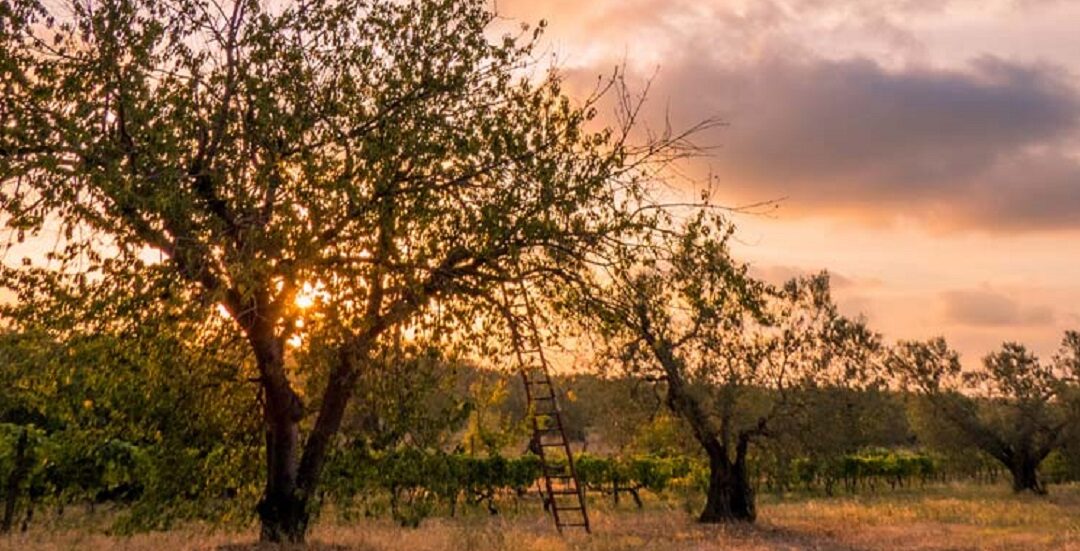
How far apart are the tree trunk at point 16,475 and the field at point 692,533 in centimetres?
79

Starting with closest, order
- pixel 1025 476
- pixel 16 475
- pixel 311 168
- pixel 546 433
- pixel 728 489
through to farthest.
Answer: pixel 311 168
pixel 16 475
pixel 546 433
pixel 728 489
pixel 1025 476

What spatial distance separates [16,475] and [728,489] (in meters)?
21.8

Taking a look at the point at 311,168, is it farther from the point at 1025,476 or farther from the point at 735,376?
the point at 1025,476

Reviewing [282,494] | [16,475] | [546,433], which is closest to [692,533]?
[546,433]

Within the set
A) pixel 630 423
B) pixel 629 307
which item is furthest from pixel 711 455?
pixel 629 307

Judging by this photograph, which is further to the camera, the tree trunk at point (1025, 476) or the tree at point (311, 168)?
the tree trunk at point (1025, 476)

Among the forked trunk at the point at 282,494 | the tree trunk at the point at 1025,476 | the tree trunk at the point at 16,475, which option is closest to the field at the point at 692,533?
the forked trunk at the point at 282,494

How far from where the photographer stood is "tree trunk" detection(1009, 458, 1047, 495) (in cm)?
4925

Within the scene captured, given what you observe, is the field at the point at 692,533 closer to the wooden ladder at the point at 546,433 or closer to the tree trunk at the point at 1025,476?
the wooden ladder at the point at 546,433

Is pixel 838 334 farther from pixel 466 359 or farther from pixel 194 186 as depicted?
pixel 194 186

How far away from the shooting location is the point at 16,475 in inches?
902

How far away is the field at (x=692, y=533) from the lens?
20578 millimetres

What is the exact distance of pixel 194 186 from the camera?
1341cm

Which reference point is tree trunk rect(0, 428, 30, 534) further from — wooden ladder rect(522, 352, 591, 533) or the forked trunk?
wooden ladder rect(522, 352, 591, 533)
